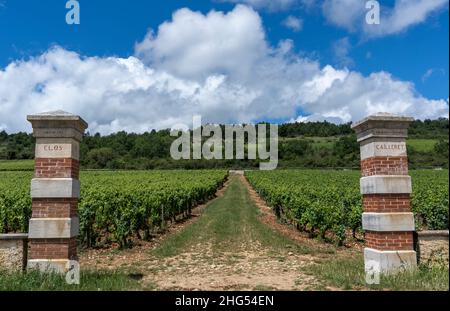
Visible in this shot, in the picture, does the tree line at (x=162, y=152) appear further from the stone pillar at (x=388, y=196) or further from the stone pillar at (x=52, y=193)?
the stone pillar at (x=52, y=193)

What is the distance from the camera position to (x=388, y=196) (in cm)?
760

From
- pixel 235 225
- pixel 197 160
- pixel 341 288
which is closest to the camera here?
pixel 341 288

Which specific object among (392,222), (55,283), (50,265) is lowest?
(55,283)

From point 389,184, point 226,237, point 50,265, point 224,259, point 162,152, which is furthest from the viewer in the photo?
point 162,152

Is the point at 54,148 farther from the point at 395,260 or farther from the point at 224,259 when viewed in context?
the point at 395,260

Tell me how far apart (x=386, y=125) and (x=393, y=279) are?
280 centimetres

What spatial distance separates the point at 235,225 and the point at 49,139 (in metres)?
9.94

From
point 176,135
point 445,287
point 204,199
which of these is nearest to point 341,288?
point 445,287

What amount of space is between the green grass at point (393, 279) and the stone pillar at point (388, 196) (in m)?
0.28

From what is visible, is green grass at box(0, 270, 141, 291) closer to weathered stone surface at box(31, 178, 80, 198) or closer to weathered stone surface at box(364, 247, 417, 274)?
weathered stone surface at box(31, 178, 80, 198)

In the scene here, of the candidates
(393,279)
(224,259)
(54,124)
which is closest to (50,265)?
(54,124)

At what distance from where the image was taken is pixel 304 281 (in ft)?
24.8

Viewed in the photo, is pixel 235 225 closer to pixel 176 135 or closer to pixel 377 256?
pixel 377 256

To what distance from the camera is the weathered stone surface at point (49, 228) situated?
7371 millimetres
